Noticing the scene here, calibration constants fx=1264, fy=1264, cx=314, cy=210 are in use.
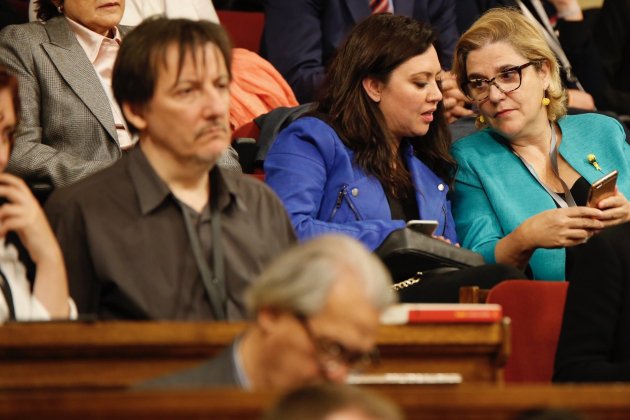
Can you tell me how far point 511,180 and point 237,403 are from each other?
6.01 feet

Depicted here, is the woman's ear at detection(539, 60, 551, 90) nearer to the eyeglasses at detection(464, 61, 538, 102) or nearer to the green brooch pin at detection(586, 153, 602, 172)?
the eyeglasses at detection(464, 61, 538, 102)

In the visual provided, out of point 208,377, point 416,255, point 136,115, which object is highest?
point 136,115

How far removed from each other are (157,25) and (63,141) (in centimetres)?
83

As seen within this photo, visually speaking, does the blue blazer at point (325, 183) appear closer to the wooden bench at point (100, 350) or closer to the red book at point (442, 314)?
the red book at point (442, 314)

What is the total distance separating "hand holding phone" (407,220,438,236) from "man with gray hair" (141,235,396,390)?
1.19m

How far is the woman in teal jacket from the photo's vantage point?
126 inches

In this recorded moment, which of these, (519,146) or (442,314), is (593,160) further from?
(442,314)

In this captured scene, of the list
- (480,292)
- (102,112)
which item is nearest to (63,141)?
(102,112)

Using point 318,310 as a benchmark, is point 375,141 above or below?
below

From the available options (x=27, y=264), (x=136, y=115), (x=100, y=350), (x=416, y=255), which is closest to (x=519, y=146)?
(x=416, y=255)

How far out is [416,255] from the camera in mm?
2770

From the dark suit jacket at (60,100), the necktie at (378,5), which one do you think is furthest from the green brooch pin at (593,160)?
the dark suit jacket at (60,100)

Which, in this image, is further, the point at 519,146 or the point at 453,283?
the point at 519,146

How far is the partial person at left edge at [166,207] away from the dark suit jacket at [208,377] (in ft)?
1.45
